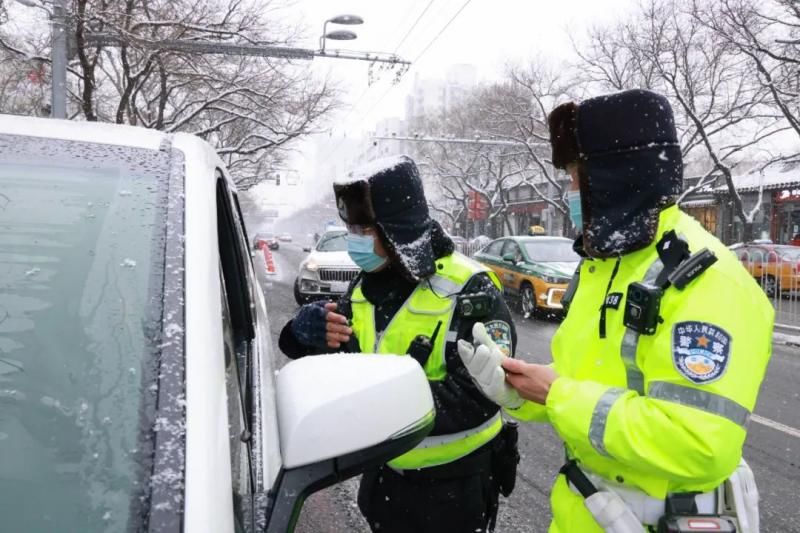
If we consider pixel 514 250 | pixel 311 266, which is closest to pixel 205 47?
pixel 311 266

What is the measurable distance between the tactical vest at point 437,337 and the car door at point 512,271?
1037 cm

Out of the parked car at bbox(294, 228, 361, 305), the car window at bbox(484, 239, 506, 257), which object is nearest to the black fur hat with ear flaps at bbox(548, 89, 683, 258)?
the parked car at bbox(294, 228, 361, 305)

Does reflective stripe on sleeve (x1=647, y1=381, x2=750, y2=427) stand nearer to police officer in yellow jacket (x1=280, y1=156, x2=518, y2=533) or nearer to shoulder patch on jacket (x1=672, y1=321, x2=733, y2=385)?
shoulder patch on jacket (x1=672, y1=321, x2=733, y2=385)

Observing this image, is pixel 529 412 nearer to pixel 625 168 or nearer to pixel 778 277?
pixel 625 168

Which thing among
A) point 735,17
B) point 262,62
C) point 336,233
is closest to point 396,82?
point 262,62

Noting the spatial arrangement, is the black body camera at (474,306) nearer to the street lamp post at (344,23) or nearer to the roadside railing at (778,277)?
the street lamp post at (344,23)

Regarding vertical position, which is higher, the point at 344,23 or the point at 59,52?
the point at 344,23

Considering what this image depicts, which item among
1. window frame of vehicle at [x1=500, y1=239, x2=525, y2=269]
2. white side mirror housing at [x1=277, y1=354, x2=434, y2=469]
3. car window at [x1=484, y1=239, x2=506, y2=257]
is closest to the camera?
white side mirror housing at [x1=277, y1=354, x2=434, y2=469]

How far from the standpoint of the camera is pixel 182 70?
47.4ft

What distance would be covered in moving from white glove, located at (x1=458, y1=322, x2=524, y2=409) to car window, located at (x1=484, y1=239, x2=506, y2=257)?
12764 millimetres

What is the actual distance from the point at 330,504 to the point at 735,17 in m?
16.2

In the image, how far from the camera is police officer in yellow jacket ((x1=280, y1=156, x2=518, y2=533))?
2088 mm

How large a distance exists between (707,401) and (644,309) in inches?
8.2

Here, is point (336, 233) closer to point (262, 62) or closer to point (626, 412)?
point (262, 62)
